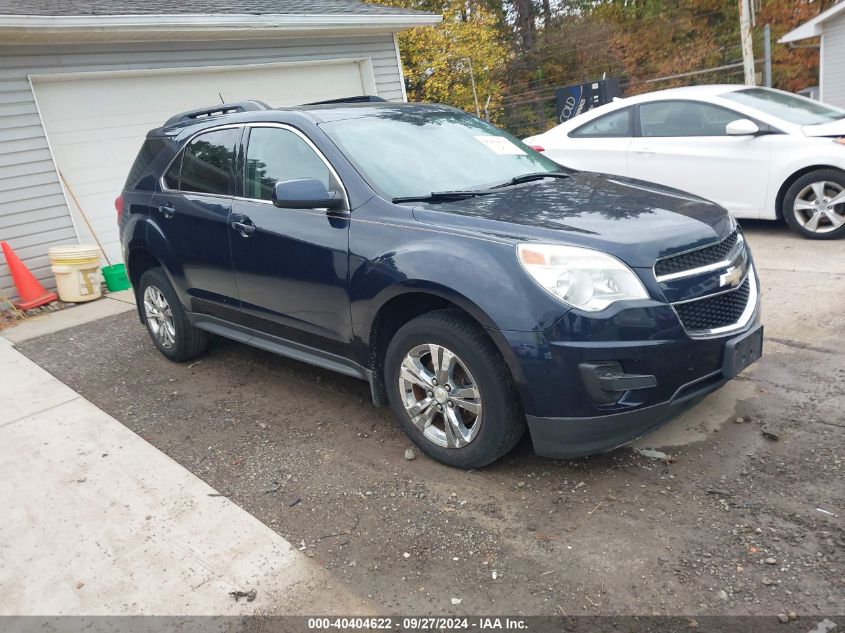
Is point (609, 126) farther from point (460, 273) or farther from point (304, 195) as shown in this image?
point (460, 273)

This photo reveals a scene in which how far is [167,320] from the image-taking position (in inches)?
219

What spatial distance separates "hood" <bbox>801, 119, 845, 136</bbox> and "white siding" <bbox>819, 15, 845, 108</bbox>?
13193 mm

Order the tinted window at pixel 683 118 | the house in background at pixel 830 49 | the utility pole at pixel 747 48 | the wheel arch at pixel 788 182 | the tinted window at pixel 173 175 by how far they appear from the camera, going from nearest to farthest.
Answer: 1. the tinted window at pixel 173 175
2. the wheel arch at pixel 788 182
3. the tinted window at pixel 683 118
4. the utility pole at pixel 747 48
5. the house in background at pixel 830 49

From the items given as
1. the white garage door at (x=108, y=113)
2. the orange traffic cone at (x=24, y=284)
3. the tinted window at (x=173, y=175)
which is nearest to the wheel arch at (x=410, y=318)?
the tinted window at (x=173, y=175)

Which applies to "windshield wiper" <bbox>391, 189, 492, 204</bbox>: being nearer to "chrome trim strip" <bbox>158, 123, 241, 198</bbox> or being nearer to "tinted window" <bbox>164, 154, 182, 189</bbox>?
"chrome trim strip" <bbox>158, 123, 241, 198</bbox>

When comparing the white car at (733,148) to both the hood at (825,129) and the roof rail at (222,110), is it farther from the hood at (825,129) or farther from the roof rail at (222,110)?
the roof rail at (222,110)

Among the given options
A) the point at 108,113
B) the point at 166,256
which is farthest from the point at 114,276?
the point at 166,256

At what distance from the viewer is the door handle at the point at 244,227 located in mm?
4328

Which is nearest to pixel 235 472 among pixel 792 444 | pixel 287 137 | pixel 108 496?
pixel 108 496

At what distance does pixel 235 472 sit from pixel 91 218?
248 inches

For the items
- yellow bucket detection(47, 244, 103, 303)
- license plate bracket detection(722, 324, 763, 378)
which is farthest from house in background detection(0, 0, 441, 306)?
license plate bracket detection(722, 324, 763, 378)

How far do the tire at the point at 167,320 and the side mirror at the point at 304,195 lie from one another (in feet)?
6.43

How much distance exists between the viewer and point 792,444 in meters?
3.49

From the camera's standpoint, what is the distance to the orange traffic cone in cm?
793
